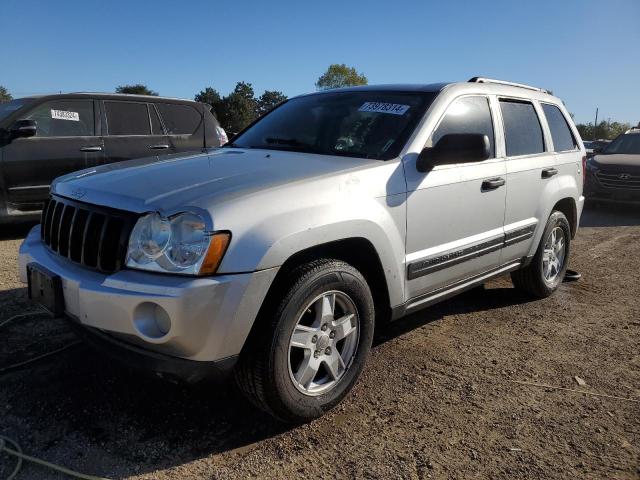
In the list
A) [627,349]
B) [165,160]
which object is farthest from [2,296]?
[627,349]

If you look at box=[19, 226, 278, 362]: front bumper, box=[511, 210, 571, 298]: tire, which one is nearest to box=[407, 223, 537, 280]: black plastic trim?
box=[511, 210, 571, 298]: tire

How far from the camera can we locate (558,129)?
4824mm

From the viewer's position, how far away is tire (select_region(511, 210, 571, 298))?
451 cm

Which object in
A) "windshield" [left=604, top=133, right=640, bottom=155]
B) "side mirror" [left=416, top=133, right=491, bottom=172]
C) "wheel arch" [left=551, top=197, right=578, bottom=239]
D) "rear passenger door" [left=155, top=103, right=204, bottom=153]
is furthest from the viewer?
"windshield" [left=604, top=133, right=640, bottom=155]

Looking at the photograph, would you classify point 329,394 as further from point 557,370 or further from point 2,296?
point 2,296

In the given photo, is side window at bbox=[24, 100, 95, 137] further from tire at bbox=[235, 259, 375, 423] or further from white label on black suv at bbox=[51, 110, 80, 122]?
tire at bbox=[235, 259, 375, 423]

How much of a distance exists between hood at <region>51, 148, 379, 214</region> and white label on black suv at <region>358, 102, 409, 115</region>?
0.55 metres

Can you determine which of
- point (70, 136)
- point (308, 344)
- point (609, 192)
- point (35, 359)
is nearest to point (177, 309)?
point (308, 344)

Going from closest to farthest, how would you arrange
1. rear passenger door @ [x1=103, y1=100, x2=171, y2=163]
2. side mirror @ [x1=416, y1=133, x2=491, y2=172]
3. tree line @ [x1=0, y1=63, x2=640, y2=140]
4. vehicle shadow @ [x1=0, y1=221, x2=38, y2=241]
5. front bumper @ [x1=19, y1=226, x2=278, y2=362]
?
1. front bumper @ [x1=19, y1=226, x2=278, y2=362]
2. side mirror @ [x1=416, y1=133, x2=491, y2=172]
3. vehicle shadow @ [x1=0, y1=221, x2=38, y2=241]
4. rear passenger door @ [x1=103, y1=100, x2=171, y2=163]
5. tree line @ [x1=0, y1=63, x2=640, y2=140]

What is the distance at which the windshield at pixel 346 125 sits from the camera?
3.23 metres

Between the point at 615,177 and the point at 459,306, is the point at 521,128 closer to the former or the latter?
the point at 459,306

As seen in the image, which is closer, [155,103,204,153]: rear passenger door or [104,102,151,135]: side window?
[104,102,151,135]: side window

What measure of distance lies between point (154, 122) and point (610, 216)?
8035 millimetres

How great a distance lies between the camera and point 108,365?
318 cm
